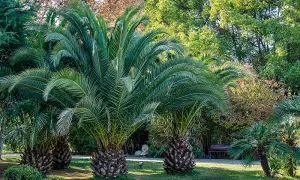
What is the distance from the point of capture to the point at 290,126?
13.7m

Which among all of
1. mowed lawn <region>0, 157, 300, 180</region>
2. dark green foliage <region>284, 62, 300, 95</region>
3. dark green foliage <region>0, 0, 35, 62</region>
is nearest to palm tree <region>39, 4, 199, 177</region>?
dark green foliage <region>0, 0, 35, 62</region>

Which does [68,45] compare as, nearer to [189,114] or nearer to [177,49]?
Result: [177,49]

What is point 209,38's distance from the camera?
1061 inches

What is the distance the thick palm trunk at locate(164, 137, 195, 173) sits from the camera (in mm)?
15508

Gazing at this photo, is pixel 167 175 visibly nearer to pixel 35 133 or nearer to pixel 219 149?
pixel 35 133

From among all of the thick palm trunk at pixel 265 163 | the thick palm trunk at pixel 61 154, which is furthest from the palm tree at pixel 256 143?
the thick palm trunk at pixel 61 154

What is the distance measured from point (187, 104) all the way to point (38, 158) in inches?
218

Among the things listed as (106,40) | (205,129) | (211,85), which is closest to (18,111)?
(106,40)

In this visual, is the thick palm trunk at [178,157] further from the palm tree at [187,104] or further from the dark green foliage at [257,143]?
the dark green foliage at [257,143]

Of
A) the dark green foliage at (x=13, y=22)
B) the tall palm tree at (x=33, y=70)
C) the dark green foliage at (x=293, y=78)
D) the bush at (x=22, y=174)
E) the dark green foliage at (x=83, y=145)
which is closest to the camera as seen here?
the bush at (x=22, y=174)

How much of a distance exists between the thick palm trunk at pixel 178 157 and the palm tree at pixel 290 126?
138 inches

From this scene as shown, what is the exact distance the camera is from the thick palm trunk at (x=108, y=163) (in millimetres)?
13484

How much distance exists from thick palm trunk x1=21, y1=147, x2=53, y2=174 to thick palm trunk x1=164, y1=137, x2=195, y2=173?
174 inches

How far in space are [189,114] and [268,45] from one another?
50.2 feet
